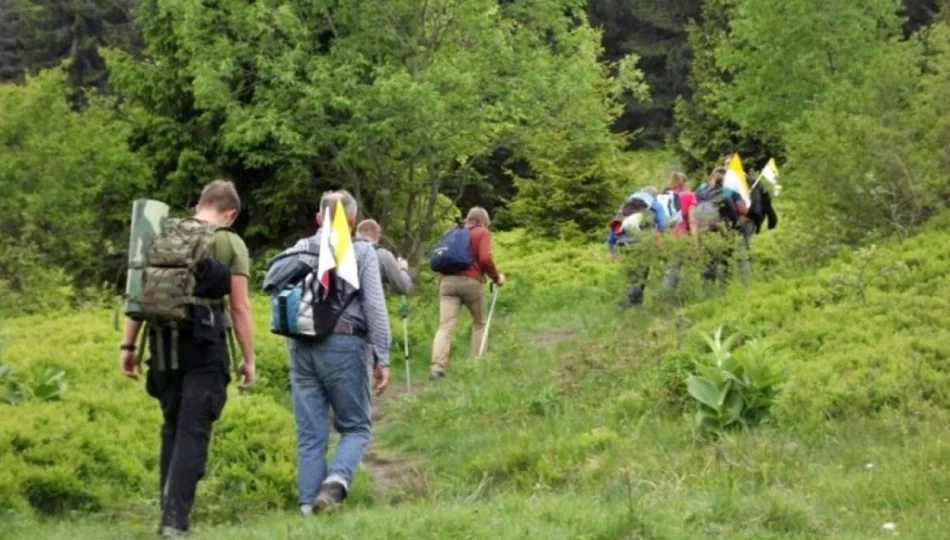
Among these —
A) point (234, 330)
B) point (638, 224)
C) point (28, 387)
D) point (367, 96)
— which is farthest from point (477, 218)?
point (234, 330)

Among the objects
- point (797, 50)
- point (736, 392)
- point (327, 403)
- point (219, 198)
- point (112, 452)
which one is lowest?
point (112, 452)

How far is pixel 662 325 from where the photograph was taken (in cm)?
1280

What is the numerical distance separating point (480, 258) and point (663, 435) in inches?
213

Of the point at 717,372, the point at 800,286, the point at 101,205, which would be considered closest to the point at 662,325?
the point at 800,286

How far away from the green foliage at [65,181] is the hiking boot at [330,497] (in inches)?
597

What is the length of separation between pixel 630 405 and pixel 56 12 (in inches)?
1948

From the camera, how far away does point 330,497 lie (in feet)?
24.3

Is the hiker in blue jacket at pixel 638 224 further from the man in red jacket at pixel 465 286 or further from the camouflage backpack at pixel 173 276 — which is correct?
the camouflage backpack at pixel 173 276

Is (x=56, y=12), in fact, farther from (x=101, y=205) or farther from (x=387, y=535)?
(x=387, y=535)

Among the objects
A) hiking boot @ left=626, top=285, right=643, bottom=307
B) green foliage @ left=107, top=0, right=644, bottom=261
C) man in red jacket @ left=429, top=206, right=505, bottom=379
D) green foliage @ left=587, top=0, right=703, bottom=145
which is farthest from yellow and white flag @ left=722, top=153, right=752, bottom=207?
green foliage @ left=587, top=0, right=703, bottom=145

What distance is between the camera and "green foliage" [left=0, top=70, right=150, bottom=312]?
912 inches

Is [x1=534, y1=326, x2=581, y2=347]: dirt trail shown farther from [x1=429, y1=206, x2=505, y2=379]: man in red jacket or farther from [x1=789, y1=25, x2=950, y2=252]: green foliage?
[x1=789, y1=25, x2=950, y2=252]: green foliage

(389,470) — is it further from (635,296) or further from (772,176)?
(772,176)

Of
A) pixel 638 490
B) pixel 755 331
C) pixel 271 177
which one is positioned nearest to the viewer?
pixel 638 490
